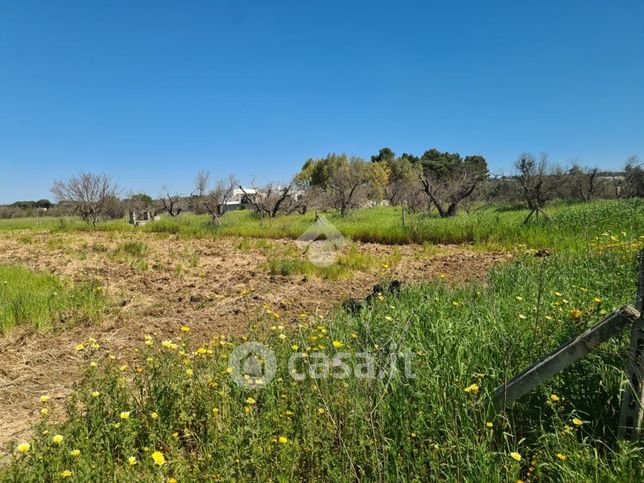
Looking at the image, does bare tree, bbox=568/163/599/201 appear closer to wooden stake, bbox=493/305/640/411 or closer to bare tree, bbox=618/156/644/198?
bare tree, bbox=618/156/644/198

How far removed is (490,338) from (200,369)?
227 centimetres

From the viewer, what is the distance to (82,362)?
378 centimetres

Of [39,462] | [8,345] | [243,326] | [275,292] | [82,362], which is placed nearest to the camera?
[39,462]

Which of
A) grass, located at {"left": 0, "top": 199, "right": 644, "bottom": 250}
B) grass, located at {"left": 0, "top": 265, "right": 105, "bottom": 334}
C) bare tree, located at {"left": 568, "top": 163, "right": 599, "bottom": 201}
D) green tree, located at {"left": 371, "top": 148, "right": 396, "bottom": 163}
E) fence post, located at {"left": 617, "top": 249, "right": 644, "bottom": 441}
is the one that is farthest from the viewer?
green tree, located at {"left": 371, "top": 148, "right": 396, "bottom": 163}

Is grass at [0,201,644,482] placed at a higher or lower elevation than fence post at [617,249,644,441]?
lower

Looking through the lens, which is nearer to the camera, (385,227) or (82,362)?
(82,362)

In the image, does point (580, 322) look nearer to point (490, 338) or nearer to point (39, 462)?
point (490, 338)

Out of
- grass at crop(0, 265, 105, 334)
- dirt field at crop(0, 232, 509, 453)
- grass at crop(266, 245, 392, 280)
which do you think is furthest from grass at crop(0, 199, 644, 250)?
grass at crop(0, 265, 105, 334)

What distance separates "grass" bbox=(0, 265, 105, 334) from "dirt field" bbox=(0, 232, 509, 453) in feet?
0.57

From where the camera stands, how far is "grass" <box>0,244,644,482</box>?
6.15ft

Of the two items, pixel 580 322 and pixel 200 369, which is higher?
pixel 580 322

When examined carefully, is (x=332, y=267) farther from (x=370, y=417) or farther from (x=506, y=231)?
(x=370, y=417)

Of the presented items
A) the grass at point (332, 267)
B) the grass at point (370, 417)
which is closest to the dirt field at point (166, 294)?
the grass at point (332, 267)

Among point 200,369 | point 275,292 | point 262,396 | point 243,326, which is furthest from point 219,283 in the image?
point 262,396
